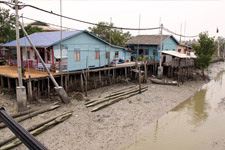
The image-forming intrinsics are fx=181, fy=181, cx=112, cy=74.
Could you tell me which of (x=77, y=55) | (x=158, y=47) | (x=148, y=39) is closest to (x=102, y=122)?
(x=77, y=55)

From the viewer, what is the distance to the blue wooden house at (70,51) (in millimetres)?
16453

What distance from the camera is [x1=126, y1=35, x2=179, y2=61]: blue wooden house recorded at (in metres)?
27.6

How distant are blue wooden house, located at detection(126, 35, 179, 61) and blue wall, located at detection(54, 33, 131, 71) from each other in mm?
8139

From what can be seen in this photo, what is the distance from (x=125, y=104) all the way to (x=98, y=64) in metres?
7.75

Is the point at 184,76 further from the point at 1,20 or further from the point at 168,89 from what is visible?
the point at 1,20

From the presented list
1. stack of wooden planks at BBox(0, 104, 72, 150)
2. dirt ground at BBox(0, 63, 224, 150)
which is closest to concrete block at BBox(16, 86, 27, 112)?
stack of wooden planks at BBox(0, 104, 72, 150)

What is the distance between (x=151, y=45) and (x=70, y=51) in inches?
592

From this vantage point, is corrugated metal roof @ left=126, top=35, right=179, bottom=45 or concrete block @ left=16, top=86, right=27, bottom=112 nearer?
concrete block @ left=16, top=86, right=27, bottom=112

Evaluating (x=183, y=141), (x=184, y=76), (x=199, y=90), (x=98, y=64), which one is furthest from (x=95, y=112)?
(x=184, y=76)

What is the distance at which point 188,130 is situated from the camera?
10922 millimetres

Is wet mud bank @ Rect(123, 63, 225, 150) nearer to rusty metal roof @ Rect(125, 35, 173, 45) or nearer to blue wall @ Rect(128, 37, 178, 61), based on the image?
blue wall @ Rect(128, 37, 178, 61)

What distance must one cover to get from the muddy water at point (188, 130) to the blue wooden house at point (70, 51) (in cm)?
868

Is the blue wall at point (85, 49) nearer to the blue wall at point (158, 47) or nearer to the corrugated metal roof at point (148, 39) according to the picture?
the corrugated metal roof at point (148, 39)

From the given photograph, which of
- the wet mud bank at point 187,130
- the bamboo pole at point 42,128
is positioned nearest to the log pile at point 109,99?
the bamboo pole at point 42,128
